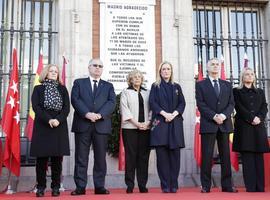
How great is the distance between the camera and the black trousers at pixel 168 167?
583cm

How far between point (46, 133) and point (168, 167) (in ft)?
5.41

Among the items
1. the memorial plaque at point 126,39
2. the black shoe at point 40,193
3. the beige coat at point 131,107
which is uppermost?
the memorial plaque at point 126,39

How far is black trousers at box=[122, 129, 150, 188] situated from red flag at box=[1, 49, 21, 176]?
1948 mm

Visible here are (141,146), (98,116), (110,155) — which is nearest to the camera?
(98,116)

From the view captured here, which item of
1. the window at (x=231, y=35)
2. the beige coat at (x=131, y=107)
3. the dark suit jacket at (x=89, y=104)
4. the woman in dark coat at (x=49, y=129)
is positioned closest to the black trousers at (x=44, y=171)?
the woman in dark coat at (x=49, y=129)

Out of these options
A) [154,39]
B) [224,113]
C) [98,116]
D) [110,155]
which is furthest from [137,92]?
[154,39]

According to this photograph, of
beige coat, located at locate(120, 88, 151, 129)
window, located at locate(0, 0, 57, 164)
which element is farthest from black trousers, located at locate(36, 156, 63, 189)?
window, located at locate(0, 0, 57, 164)

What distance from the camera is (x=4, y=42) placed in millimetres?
8320

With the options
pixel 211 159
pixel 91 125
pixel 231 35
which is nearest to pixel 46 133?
pixel 91 125

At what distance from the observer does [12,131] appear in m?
7.07

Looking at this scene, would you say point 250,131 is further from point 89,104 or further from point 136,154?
point 89,104

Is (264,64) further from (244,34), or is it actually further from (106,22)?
(106,22)

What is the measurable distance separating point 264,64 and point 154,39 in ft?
8.29

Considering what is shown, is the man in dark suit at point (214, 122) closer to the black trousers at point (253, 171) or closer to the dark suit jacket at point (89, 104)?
the black trousers at point (253, 171)
